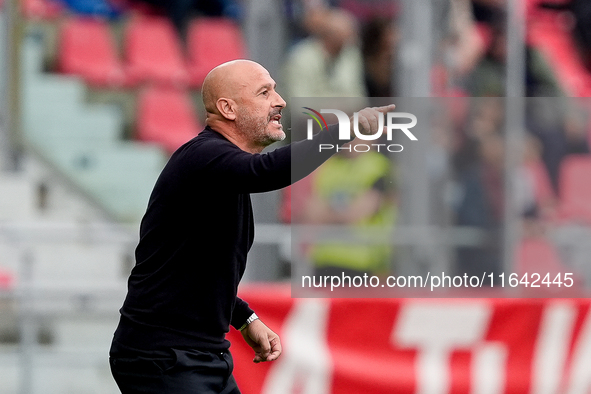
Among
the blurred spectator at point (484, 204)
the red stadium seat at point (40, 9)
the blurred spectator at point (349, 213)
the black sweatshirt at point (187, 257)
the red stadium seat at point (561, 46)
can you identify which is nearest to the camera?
the black sweatshirt at point (187, 257)

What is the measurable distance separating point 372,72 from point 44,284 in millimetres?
2350

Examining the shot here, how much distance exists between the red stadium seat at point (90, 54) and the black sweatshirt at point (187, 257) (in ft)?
15.3

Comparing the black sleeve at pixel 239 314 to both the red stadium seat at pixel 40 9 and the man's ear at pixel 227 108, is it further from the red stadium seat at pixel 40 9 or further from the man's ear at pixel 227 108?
the red stadium seat at pixel 40 9

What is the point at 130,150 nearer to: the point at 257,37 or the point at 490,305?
the point at 257,37

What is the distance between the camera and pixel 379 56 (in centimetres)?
590

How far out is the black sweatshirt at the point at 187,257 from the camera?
118 inches

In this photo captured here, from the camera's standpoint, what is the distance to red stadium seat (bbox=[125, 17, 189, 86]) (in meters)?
7.68

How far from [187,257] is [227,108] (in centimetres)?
50

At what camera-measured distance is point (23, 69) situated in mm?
7199

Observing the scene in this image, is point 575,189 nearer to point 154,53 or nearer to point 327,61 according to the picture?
point 327,61

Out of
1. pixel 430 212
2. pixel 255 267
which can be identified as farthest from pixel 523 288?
pixel 255 267

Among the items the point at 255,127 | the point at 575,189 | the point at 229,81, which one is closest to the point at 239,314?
the point at 255,127

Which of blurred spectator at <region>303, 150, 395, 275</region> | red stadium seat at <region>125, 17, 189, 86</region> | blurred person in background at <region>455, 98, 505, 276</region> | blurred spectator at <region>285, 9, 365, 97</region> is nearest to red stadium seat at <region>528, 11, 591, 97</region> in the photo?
blurred spectator at <region>285, 9, 365, 97</region>

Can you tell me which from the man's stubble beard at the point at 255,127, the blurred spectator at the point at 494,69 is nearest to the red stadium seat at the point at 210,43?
the blurred spectator at the point at 494,69
